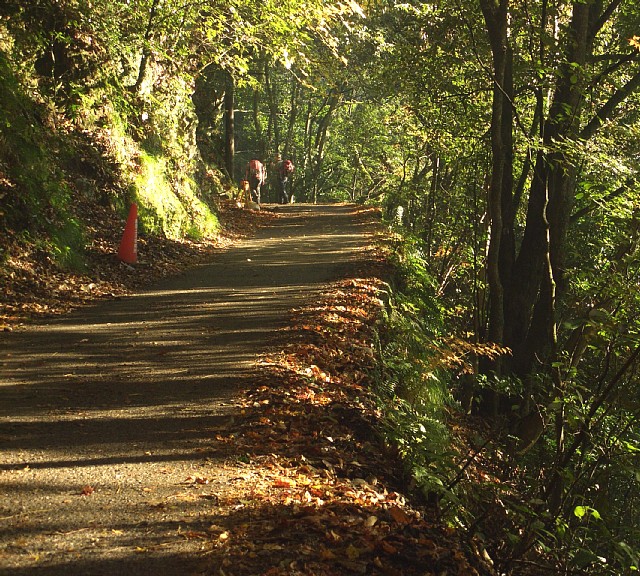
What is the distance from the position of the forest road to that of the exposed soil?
0.05ft

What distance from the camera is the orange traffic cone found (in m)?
11.7

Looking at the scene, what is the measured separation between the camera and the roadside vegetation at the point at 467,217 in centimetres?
713

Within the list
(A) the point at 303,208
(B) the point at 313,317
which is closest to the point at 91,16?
(B) the point at 313,317

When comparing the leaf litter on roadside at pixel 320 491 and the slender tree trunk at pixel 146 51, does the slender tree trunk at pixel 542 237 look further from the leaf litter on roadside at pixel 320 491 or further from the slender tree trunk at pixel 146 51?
the slender tree trunk at pixel 146 51

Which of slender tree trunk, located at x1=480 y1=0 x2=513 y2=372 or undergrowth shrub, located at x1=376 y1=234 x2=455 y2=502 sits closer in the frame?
undergrowth shrub, located at x1=376 y1=234 x2=455 y2=502

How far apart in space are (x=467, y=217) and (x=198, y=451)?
13.0 metres

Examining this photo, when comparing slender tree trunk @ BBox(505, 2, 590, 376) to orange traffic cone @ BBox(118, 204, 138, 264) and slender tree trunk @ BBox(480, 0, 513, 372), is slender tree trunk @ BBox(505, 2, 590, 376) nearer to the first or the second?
slender tree trunk @ BBox(480, 0, 513, 372)

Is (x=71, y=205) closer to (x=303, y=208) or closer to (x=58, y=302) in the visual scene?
(x=58, y=302)

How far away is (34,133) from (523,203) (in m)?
12.1

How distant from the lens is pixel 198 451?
5.23 metres

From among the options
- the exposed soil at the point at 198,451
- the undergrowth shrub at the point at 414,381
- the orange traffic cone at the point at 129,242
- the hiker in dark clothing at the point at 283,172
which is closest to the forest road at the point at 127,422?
the exposed soil at the point at 198,451

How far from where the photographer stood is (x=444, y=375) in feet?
38.1

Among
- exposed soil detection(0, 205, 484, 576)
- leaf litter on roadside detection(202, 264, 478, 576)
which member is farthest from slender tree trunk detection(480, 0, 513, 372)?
leaf litter on roadside detection(202, 264, 478, 576)

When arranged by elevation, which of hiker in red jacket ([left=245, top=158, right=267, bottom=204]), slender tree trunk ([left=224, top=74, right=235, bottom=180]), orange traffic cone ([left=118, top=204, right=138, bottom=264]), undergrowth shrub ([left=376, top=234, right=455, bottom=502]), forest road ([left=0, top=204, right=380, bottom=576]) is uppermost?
slender tree trunk ([left=224, top=74, right=235, bottom=180])
